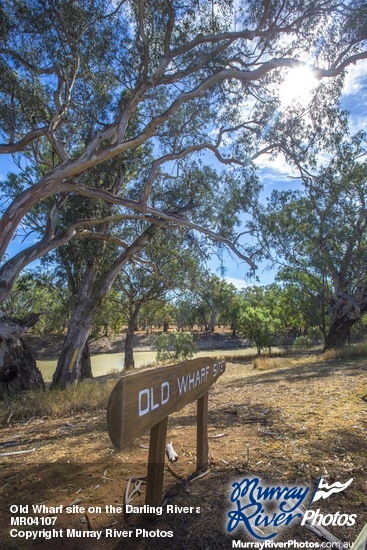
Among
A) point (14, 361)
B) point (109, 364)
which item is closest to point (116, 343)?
point (109, 364)

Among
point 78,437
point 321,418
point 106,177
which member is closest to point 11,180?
point 106,177

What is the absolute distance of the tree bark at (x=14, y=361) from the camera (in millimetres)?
7594

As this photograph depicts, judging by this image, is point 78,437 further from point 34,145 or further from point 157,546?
point 34,145

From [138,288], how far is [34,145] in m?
12.3

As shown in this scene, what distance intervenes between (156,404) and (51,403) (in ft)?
17.4

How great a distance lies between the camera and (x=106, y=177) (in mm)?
10758

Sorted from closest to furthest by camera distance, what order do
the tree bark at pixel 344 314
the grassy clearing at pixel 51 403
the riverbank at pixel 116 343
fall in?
the grassy clearing at pixel 51 403
the tree bark at pixel 344 314
the riverbank at pixel 116 343

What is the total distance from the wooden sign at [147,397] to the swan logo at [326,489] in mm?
1079

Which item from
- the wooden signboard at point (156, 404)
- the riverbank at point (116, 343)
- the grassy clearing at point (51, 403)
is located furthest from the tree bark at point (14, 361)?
the riverbank at point (116, 343)

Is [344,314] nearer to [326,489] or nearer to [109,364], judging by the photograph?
[326,489]

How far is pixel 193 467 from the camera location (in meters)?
3.11

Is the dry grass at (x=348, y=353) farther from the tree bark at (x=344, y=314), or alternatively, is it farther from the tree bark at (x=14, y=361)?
the tree bark at (x=14, y=361)

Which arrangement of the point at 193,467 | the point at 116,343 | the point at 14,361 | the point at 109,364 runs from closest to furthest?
1. the point at 193,467
2. the point at 14,361
3. the point at 109,364
4. the point at 116,343

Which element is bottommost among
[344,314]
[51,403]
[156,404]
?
[51,403]
